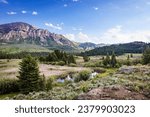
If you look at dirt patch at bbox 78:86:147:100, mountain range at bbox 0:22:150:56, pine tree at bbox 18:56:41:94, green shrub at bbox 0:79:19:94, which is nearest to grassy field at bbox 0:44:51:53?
mountain range at bbox 0:22:150:56

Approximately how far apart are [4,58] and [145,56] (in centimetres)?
2363

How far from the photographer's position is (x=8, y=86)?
23.6 metres

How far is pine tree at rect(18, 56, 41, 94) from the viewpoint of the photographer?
2372 cm

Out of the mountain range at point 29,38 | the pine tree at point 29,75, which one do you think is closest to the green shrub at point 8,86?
the pine tree at point 29,75

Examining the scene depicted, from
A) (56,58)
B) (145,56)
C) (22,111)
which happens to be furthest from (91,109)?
(56,58)

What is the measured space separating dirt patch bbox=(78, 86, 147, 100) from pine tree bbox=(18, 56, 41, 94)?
11.9 metres

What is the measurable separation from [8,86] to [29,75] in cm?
210

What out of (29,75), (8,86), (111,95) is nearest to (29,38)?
(29,75)

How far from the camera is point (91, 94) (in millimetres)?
12078

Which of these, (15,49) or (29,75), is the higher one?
(15,49)

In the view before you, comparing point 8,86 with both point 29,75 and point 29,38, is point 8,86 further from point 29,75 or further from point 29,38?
point 29,38

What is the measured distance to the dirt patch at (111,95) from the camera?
454 inches

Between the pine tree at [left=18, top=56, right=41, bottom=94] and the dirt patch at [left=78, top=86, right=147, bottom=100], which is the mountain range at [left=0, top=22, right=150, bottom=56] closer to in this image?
the pine tree at [left=18, top=56, right=41, bottom=94]

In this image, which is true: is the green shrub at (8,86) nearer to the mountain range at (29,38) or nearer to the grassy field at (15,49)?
the mountain range at (29,38)
